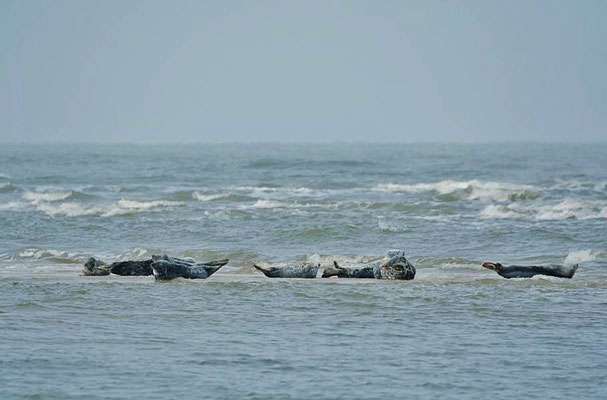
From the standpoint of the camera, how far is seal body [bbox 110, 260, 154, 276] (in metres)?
21.5

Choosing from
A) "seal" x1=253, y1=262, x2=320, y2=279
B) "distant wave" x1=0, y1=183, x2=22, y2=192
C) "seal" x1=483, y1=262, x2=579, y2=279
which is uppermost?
"seal" x1=483, y1=262, x2=579, y2=279

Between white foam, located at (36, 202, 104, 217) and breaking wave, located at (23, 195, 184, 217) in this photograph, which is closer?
breaking wave, located at (23, 195, 184, 217)

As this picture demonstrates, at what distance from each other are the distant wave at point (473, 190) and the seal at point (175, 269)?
2412 centimetres

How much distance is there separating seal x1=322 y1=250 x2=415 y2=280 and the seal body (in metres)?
3.36

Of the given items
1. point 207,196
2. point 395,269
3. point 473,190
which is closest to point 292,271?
point 395,269

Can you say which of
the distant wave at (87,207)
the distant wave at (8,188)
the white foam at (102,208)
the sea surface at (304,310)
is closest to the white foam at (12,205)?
the distant wave at (87,207)

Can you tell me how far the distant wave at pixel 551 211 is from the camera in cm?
3534

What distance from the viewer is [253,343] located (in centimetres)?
1434

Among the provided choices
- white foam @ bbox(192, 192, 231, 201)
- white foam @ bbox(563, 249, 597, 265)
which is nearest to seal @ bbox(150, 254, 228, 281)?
white foam @ bbox(563, 249, 597, 265)

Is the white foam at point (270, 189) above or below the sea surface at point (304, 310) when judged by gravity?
below

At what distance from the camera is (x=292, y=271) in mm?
21250

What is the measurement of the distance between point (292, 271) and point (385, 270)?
5.77 feet

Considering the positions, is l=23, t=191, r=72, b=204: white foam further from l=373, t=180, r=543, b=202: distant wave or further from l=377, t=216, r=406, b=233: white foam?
l=377, t=216, r=406, b=233: white foam

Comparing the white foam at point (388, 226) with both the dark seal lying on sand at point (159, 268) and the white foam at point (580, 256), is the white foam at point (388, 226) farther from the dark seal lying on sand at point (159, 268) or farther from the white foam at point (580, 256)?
the dark seal lying on sand at point (159, 268)
